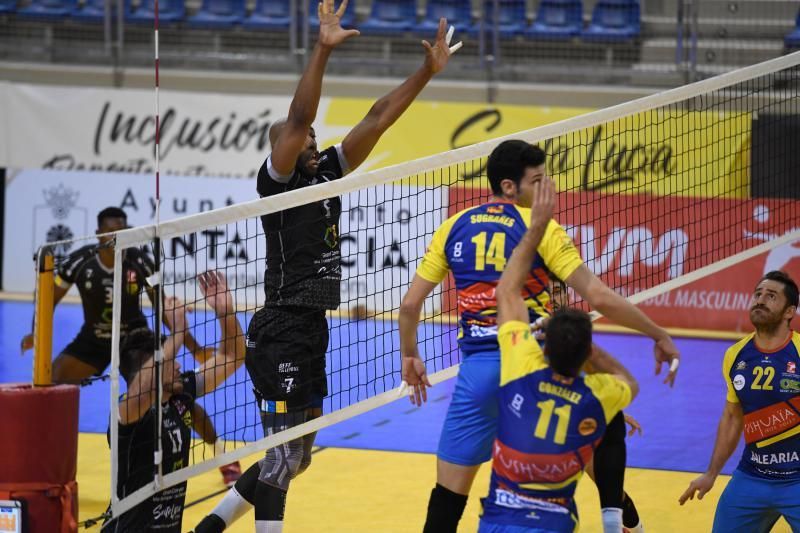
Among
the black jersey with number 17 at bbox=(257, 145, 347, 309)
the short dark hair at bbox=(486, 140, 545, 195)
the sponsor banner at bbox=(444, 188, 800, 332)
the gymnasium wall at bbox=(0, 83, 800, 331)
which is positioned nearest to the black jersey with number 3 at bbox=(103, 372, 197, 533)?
the black jersey with number 17 at bbox=(257, 145, 347, 309)

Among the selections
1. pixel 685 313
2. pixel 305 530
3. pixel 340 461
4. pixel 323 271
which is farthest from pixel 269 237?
pixel 685 313

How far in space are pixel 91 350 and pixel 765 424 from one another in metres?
5.43

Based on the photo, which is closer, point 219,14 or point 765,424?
point 765,424

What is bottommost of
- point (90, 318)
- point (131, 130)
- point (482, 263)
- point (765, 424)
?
point (90, 318)

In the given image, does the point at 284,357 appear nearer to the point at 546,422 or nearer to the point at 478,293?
the point at 478,293

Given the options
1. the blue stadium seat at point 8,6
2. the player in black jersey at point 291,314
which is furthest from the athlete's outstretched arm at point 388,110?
the blue stadium seat at point 8,6

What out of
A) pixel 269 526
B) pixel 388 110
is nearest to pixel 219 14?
pixel 388 110

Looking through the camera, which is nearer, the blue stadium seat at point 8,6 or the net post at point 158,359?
the net post at point 158,359

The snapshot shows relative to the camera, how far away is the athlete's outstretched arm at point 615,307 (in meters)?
4.97

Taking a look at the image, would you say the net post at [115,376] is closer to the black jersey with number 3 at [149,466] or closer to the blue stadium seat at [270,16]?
the black jersey with number 3 at [149,466]

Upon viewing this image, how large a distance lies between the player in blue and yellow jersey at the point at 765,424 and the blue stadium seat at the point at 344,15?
13.1m

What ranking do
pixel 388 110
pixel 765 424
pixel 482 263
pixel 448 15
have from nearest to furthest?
pixel 482 263 → pixel 765 424 → pixel 388 110 → pixel 448 15

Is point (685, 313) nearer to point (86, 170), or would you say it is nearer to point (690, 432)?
point (690, 432)

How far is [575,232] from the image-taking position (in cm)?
1505
